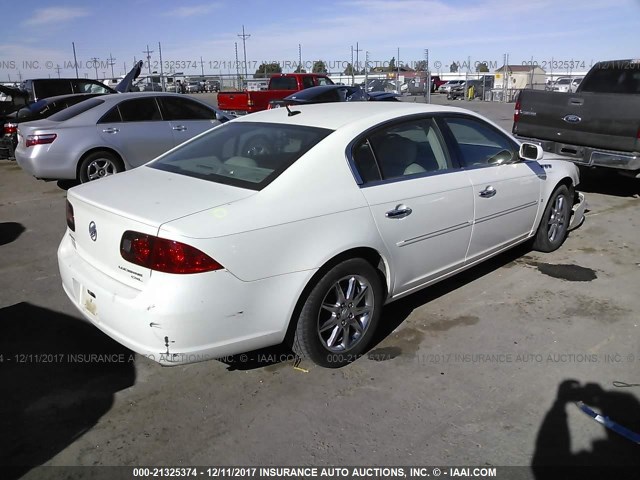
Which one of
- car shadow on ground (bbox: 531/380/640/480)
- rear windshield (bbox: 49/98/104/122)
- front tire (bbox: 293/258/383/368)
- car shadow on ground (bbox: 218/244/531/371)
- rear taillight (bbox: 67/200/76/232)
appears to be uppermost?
rear windshield (bbox: 49/98/104/122)

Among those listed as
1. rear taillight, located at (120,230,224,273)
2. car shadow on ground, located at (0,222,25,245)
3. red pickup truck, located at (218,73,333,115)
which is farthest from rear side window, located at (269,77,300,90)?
rear taillight, located at (120,230,224,273)

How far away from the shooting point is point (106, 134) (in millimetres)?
8320

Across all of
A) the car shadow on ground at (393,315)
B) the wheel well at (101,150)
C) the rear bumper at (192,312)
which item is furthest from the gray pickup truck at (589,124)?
the wheel well at (101,150)

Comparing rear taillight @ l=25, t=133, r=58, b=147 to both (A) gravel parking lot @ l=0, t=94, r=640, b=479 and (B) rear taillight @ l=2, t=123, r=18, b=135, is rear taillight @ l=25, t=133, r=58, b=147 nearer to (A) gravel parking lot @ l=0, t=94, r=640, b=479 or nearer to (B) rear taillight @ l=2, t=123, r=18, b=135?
(B) rear taillight @ l=2, t=123, r=18, b=135

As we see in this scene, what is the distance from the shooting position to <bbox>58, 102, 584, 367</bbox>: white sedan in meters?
2.81

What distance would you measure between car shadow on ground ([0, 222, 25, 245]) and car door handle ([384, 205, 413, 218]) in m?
4.72

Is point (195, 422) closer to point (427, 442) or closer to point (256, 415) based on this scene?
point (256, 415)

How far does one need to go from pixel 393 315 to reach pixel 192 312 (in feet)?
6.55

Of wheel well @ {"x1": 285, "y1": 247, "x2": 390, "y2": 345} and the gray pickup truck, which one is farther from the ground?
the gray pickup truck

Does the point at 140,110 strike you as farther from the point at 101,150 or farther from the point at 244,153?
the point at 244,153

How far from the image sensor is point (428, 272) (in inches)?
158

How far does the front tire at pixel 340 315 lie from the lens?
324 centimetres

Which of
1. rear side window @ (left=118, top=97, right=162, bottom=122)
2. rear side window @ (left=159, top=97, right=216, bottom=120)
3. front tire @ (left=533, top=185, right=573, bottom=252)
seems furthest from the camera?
rear side window @ (left=159, top=97, right=216, bottom=120)

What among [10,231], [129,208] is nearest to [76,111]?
[10,231]
